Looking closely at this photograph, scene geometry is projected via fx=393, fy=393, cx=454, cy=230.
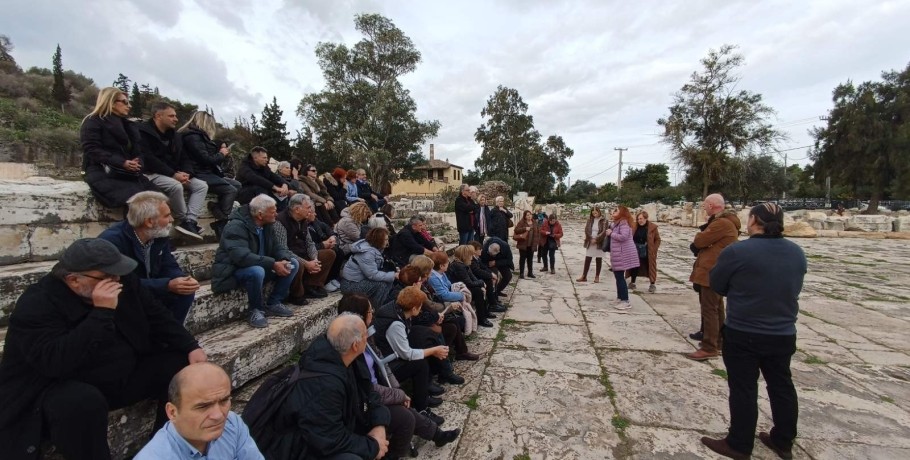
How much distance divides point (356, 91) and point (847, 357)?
1010 inches

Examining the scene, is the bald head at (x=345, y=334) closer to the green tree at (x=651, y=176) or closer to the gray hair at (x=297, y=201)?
the gray hair at (x=297, y=201)

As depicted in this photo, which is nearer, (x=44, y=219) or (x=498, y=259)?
(x=44, y=219)

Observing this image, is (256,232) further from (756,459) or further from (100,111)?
(756,459)

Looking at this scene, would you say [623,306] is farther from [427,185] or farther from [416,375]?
[427,185]

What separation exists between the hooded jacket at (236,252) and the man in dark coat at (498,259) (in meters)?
3.65

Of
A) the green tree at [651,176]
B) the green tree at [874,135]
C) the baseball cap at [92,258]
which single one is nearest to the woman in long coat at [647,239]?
the baseball cap at [92,258]

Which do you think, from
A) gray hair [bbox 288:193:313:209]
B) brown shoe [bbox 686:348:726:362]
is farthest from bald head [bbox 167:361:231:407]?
brown shoe [bbox 686:348:726:362]

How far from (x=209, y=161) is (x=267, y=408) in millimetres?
3626

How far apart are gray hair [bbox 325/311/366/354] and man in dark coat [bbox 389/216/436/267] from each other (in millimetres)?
2840

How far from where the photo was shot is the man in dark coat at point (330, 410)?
6.12ft

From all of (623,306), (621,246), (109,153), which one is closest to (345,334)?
(109,153)

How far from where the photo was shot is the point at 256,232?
130 inches

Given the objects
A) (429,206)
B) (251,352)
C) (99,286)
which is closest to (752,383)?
(251,352)

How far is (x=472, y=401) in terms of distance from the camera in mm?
3152
